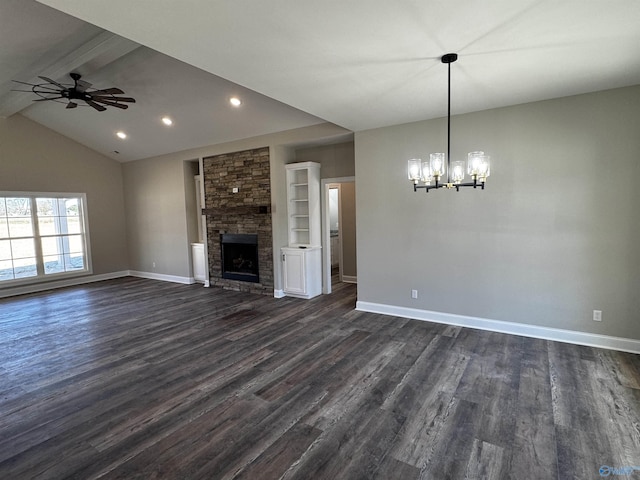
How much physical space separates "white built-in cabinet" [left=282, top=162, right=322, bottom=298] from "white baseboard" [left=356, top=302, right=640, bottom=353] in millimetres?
1281

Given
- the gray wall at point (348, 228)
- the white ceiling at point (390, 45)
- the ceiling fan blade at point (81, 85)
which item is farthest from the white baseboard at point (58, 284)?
the gray wall at point (348, 228)

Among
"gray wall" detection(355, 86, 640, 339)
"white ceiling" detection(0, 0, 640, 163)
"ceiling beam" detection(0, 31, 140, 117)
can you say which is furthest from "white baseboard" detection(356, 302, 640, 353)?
"ceiling beam" detection(0, 31, 140, 117)

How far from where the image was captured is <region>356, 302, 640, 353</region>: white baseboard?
142 inches

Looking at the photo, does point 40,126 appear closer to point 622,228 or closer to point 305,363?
point 305,363

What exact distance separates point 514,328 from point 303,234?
13.1ft

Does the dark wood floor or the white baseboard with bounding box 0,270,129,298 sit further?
the white baseboard with bounding box 0,270,129,298

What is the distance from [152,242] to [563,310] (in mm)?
8686

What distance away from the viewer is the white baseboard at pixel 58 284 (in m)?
7.03

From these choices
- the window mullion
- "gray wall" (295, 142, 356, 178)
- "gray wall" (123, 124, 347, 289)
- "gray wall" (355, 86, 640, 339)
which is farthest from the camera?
the window mullion

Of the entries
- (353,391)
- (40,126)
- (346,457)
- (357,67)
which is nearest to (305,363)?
(353,391)

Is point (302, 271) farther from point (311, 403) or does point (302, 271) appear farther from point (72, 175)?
point (72, 175)

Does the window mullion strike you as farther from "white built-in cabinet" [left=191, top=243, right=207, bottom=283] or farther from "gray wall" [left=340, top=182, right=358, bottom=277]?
"gray wall" [left=340, top=182, right=358, bottom=277]

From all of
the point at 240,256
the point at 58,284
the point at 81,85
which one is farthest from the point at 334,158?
the point at 58,284

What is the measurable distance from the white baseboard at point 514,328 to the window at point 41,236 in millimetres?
7452
